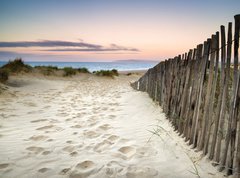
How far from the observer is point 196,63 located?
328 centimetres

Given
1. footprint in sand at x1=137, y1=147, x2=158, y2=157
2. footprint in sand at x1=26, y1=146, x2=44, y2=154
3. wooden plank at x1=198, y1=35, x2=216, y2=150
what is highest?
wooden plank at x1=198, y1=35, x2=216, y2=150

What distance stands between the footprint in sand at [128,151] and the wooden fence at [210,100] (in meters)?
0.82

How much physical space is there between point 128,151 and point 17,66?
15128 mm

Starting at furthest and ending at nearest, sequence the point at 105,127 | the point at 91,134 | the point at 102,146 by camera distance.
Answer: the point at 105,127 → the point at 91,134 → the point at 102,146

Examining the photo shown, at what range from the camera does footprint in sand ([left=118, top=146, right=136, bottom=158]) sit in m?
3.09

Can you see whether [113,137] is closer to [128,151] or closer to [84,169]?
[128,151]

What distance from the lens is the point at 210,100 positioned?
2.74m

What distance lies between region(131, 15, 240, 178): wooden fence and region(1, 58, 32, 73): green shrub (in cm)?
1397

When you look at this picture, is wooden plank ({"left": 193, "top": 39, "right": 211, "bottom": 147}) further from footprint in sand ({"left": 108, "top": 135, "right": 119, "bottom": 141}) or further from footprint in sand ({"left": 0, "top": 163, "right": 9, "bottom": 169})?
footprint in sand ({"left": 0, "top": 163, "right": 9, "bottom": 169})

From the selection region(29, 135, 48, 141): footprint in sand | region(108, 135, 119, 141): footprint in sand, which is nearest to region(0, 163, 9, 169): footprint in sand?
region(29, 135, 48, 141): footprint in sand

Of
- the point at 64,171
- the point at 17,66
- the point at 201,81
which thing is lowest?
the point at 64,171

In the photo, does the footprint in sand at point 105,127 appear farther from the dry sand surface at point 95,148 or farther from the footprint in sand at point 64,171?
the footprint in sand at point 64,171

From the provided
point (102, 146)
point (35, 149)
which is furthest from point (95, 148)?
point (35, 149)

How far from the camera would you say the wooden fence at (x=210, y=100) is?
→ 89.4 inches
